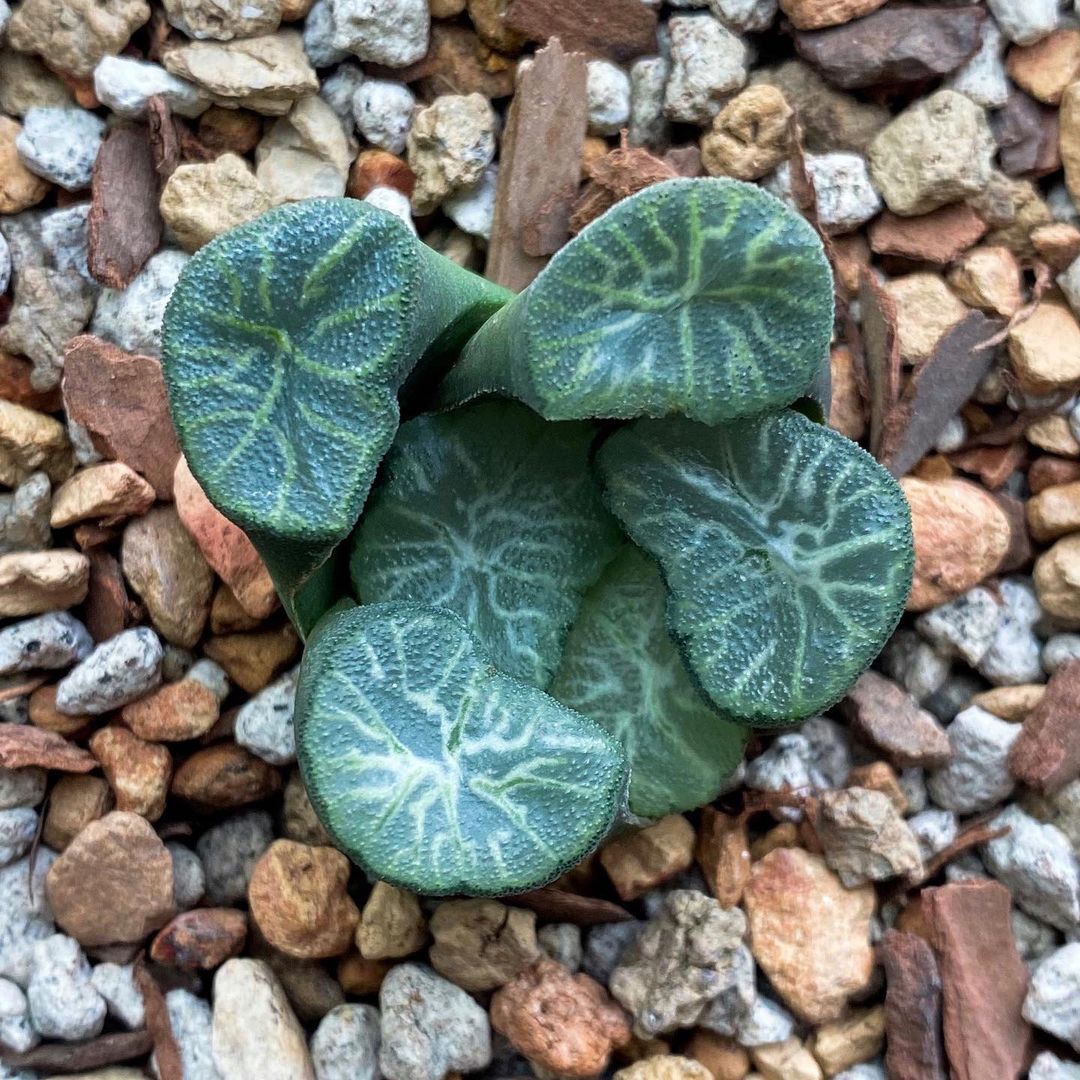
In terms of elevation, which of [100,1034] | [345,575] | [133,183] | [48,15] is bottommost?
[100,1034]

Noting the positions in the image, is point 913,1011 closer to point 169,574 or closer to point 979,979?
point 979,979

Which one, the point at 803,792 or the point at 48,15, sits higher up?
the point at 48,15

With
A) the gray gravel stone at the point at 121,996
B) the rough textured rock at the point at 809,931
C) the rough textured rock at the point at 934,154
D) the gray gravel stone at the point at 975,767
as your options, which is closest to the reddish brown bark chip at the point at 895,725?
the gray gravel stone at the point at 975,767

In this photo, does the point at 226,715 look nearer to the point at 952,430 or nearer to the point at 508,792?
the point at 508,792

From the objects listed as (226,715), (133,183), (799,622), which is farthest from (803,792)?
(133,183)

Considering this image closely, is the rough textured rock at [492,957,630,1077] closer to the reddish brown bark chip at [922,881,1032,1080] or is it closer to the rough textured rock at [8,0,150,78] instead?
the reddish brown bark chip at [922,881,1032,1080]

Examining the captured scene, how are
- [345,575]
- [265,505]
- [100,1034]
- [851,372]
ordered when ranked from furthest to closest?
[851,372] < [100,1034] < [345,575] < [265,505]

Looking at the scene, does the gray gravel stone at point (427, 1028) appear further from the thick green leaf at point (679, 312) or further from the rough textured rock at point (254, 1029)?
the thick green leaf at point (679, 312)

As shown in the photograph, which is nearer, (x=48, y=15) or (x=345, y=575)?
(x=345, y=575)
